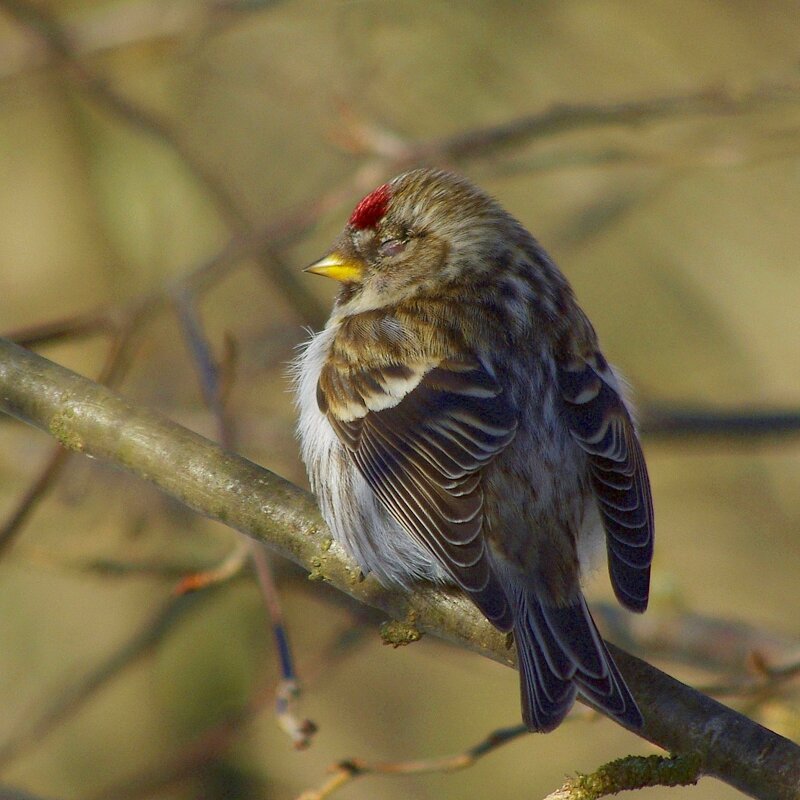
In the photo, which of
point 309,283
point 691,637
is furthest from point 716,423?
point 309,283

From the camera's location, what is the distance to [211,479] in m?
2.76

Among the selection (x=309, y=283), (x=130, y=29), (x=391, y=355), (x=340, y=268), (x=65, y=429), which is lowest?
(x=65, y=429)

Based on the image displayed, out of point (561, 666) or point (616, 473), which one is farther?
point (616, 473)

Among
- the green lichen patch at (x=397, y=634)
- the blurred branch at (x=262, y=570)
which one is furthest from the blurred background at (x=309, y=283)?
the green lichen patch at (x=397, y=634)

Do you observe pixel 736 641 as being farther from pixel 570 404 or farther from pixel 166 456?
pixel 166 456

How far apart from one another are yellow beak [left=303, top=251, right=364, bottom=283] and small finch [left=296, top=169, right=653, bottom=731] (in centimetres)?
6

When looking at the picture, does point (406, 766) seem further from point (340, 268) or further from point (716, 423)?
point (716, 423)

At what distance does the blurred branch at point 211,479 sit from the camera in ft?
9.08

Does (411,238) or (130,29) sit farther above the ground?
(130,29)

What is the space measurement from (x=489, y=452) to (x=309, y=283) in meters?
3.96

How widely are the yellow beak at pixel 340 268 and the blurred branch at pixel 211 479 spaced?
1.06 m

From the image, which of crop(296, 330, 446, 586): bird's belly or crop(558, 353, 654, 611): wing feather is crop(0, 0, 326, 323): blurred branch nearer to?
crop(296, 330, 446, 586): bird's belly

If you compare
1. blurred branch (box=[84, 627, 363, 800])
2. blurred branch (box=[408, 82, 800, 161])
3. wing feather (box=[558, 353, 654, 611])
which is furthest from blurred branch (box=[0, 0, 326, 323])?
wing feather (box=[558, 353, 654, 611])

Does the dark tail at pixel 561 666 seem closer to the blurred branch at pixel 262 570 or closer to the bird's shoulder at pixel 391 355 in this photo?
the blurred branch at pixel 262 570
